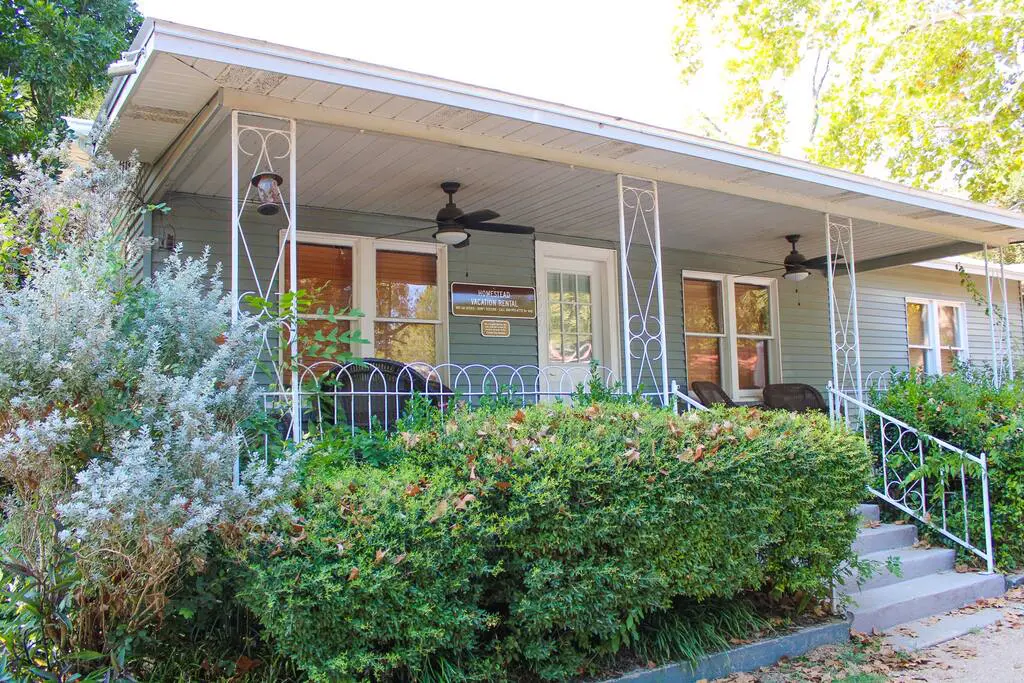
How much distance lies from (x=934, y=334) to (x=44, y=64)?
13558 millimetres

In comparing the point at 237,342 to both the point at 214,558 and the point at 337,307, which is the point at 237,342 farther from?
the point at 337,307

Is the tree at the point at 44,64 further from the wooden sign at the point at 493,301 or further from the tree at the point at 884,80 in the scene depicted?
the tree at the point at 884,80

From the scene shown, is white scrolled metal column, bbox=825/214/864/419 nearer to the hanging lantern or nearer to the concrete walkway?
the concrete walkway

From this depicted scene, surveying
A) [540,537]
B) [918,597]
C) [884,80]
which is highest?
[884,80]

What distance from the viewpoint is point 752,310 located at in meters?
10.4

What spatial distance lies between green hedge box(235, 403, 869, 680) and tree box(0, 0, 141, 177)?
6061mm

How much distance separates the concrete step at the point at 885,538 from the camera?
5.84 meters

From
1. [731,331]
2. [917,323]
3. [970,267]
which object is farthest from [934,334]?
[731,331]

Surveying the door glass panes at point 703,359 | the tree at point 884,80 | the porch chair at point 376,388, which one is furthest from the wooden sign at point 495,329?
the tree at point 884,80

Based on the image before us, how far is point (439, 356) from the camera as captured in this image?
7.59m

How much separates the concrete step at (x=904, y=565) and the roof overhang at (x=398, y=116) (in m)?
3.12

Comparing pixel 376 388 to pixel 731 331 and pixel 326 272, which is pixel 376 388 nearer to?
pixel 326 272

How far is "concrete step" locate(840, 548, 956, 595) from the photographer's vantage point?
5340mm

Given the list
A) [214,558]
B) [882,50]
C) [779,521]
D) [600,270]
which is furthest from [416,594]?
[882,50]
